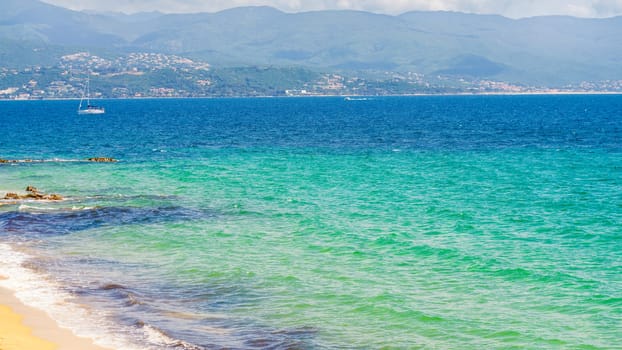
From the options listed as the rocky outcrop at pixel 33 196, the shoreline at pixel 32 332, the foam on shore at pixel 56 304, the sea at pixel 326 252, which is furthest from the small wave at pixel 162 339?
the rocky outcrop at pixel 33 196

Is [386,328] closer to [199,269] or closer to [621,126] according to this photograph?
[199,269]

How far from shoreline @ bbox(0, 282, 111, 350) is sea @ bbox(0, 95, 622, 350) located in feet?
1.84

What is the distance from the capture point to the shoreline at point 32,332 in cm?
2127

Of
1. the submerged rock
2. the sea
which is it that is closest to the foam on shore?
the sea

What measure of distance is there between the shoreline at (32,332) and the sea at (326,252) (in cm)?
56

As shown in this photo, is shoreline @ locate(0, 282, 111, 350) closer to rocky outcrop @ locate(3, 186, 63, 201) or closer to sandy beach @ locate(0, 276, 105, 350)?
sandy beach @ locate(0, 276, 105, 350)

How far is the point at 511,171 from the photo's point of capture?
60.3 meters

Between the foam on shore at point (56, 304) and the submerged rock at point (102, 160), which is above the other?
the submerged rock at point (102, 160)

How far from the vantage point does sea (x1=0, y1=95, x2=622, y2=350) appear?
2334 cm

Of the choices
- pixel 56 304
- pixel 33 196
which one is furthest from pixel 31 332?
pixel 33 196

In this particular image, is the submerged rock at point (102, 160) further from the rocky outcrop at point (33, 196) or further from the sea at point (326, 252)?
the rocky outcrop at point (33, 196)

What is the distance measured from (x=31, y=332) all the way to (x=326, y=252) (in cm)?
1429

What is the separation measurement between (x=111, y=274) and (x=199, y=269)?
12.0 feet

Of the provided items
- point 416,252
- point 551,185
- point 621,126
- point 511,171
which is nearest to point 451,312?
point 416,252
